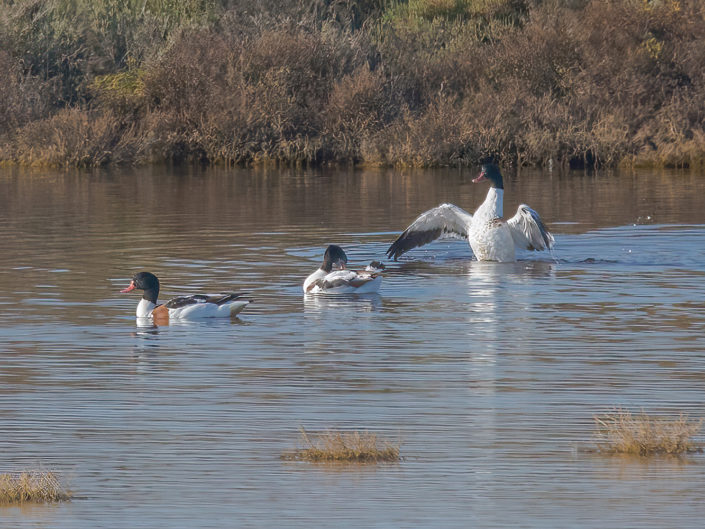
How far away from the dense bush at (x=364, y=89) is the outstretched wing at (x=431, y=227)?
18204mm

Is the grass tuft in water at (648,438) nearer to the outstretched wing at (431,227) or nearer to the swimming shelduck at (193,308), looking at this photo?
the swimming shelduck at (193,308)

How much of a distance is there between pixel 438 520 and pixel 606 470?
1.25m

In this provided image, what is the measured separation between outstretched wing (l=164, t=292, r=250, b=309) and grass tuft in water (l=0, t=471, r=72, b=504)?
20.6ft

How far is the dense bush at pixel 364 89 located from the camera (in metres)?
37.2

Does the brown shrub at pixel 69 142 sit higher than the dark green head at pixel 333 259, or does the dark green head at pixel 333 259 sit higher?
the brown shrub at pixel 69 142

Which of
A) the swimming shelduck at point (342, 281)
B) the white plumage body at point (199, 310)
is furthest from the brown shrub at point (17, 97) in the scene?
the white plumage body at point (199, 310)

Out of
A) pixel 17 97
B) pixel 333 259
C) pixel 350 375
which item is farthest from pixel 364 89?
pixel 350 375

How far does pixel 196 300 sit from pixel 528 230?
5.80m

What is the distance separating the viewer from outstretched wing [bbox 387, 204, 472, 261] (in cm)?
1850

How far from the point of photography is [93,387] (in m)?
10.2

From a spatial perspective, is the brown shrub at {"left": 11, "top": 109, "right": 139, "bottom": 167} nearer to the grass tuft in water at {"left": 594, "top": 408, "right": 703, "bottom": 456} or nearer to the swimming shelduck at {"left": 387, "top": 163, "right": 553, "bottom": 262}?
the swimming shelduck at {"left": 387, "top": 163, "right": 553, "bottom": 262}

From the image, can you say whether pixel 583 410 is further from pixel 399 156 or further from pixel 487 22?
pixel 487 22

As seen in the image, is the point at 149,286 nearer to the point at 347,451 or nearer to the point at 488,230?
the point at 488,230

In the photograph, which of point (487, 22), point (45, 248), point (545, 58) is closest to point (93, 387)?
point (45, 248)
